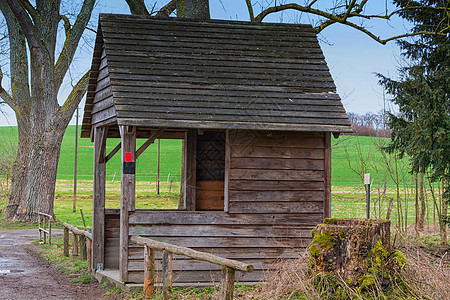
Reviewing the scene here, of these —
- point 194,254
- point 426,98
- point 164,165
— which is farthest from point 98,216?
point 164,165

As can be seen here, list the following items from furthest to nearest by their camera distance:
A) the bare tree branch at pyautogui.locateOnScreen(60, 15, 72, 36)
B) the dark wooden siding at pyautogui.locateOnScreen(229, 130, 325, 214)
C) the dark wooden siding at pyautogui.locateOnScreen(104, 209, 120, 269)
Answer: the bare tree branch at pyautogui.locateOnScreen(60, 15, 72, 36)
the dark wooden siding at pyautogui.locateOnScreen(104, 209, 120, 269)
the dark wooden siding at pyautogui.locateOnScreen(229, 130, 325, 214)

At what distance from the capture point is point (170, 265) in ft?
24.7

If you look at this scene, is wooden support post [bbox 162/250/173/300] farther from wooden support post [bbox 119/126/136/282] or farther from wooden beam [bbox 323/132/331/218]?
wooden beam [bbox 323/132/331/218]

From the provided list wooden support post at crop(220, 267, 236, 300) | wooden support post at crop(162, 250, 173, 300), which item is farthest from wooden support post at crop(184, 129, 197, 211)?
wooden support post at crop(220, 267, 236, 300)

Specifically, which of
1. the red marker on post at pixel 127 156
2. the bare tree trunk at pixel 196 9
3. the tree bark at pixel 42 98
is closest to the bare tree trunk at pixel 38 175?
the tree bark at pixel 42 98

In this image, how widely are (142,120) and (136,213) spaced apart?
1.53m

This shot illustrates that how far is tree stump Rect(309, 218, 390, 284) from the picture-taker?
6109mm

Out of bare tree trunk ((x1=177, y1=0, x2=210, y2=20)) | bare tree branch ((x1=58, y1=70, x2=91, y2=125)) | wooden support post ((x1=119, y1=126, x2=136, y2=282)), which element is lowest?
wooden support post ((x1=119, y1=126, x2=136, y2=282))

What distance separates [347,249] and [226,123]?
3.73 metres

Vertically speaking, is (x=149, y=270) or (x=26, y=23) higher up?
(x=26, y=23)

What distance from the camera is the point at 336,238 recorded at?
20.2ft

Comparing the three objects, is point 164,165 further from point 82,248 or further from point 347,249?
point 347,249

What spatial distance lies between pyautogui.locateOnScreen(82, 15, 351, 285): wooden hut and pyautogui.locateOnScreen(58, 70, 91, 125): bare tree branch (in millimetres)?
10279

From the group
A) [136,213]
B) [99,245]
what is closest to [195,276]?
[136,213]
